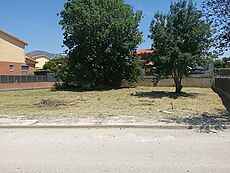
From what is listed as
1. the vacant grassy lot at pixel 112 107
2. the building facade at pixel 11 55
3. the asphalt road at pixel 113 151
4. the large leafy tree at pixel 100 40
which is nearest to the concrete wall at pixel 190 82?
the large leafy tree at pixel 100 40

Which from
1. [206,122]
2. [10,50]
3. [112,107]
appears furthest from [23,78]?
[206,122]

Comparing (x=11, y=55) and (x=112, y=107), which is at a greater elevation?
(x=11, y=55)

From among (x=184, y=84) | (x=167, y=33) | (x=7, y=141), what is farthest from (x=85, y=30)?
(x=7, y=141)

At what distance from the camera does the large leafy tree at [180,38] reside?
27359 mm

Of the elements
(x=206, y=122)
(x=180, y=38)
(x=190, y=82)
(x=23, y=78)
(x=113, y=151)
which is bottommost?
(x=113, y=151)

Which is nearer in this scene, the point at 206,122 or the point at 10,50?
the point at 206,122

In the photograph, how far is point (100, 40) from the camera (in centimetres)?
3950

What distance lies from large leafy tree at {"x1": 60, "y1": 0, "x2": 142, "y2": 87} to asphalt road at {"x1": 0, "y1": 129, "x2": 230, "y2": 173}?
28.9m

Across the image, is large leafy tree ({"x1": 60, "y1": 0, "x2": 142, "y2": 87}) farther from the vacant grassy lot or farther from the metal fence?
the vacant grassy lot

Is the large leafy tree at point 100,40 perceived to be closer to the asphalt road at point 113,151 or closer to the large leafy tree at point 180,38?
the large leafy tree at point 180,38

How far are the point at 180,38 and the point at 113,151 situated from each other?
67.3ft

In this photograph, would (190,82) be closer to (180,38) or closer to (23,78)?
(180,38)

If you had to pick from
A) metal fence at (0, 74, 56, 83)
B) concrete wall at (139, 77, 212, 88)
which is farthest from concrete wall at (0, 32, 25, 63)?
concrete wall at (139, 77, 212, 88)

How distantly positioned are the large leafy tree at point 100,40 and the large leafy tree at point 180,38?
11.0 metres
